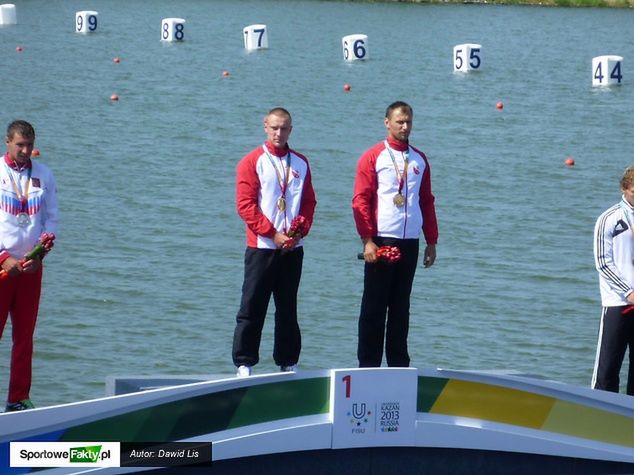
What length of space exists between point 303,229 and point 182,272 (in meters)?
6.74

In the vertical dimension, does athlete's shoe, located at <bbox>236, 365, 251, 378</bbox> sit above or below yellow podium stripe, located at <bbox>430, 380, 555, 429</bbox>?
above

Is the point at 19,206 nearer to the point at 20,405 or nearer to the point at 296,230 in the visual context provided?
the point at 20,405

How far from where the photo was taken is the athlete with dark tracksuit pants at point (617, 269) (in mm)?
7641

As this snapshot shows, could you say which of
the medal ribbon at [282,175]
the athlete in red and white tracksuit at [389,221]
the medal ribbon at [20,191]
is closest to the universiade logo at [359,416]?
the athlete in red and white tracksuit at [389,221]

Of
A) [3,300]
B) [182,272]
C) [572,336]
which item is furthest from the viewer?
[182,272]

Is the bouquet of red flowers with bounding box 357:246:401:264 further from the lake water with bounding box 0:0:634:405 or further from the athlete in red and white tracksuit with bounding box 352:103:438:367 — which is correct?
the lake water with bounding box 0:0:634:405

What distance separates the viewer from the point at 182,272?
14.0m

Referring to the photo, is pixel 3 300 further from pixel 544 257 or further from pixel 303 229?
pixel 544 257

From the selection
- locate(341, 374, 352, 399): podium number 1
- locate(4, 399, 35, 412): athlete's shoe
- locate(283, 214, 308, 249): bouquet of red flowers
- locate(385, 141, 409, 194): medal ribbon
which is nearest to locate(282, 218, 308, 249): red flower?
locate(283, 214, 308, 249): bouquet of red flowers

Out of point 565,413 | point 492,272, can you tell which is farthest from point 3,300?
point 492,272

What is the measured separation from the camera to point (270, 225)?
7.46 meters

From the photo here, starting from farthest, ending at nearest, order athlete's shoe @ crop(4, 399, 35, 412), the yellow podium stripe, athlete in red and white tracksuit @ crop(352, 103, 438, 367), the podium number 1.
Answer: athlete in red and white tracksuit @ crop(352, 103, 438, 367)
athlete's shoe @ crop(4, 399, 35, 412)
the yellow podium stripe
the podium number 1

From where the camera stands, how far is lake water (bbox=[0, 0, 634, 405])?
11.9 m

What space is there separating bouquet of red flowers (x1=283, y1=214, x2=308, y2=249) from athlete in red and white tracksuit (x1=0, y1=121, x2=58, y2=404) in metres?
1.32
